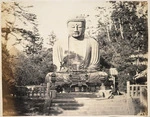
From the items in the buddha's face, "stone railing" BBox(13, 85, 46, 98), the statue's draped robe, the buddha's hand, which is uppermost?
the buddha's face

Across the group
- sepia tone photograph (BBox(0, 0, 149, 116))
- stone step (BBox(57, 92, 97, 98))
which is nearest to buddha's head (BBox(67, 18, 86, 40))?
sepia tone photograph (BBox(0, 0, 149, 116))

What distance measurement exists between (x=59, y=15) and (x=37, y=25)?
0.12 m

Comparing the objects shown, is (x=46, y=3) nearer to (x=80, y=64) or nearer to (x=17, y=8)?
(x=17, y=8)

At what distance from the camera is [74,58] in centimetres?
156

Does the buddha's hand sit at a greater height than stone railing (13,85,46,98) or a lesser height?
greater

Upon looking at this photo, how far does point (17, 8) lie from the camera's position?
154 cm

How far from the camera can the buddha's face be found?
155 cm

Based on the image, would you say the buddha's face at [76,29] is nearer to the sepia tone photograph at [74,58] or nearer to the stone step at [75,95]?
the sepia tone photograph at [74,58]

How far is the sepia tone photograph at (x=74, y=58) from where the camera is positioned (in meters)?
1.54

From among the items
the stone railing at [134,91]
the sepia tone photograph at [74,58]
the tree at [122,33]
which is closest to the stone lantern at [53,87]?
the sepia tone photograph at [74,58]

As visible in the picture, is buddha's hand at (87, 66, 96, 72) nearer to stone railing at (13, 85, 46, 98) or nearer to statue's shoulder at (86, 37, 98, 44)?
statue's shoulder at (86, 37, 98, 44)

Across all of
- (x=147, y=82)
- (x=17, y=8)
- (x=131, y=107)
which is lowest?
(x=131, y=107)

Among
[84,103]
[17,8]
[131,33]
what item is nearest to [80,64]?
[84,103]

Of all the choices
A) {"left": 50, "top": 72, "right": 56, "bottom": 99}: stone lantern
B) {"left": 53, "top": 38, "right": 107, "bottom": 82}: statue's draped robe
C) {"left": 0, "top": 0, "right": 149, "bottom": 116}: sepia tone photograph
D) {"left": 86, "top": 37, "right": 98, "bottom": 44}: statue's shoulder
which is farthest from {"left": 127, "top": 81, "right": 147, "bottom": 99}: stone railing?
{"left": 50, "top": 72, "right": 56, "bottom": 99}: stone lantern
